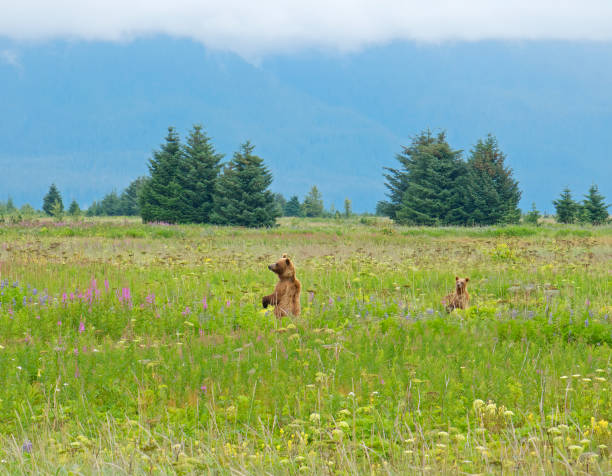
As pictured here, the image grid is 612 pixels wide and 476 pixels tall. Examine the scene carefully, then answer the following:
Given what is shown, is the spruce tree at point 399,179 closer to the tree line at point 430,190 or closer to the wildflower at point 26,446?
the tree line at point 430,190

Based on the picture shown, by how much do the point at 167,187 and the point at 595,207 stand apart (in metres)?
32.3

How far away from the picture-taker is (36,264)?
1405 centimetres

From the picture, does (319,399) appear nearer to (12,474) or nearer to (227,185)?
(12,474)

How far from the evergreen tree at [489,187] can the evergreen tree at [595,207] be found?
198 inches

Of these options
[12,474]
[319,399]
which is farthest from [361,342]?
[12,474]

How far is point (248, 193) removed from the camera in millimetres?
Result: 41844

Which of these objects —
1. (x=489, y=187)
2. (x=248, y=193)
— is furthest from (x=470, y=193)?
(x=248, y=193)

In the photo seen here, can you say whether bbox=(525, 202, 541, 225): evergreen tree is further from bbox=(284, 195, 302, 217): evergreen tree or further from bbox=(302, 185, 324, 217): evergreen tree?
bbox=(284, 195, 302, 217): evergreen tree

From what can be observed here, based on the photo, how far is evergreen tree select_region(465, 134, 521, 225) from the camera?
147 ft

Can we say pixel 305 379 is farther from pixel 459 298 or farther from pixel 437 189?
pixel 437 189

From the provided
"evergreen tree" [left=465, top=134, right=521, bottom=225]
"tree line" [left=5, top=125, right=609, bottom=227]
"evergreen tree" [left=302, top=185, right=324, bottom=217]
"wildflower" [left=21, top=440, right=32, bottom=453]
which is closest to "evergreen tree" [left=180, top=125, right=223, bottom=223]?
"tree line" [left=5, top=125, right=609, bottom=227]

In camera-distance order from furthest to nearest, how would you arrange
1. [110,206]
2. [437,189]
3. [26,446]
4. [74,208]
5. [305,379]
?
[110,206]
[74,208]
[437,189]
[305,379]
[26,446]

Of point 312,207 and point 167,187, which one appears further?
point 312,207

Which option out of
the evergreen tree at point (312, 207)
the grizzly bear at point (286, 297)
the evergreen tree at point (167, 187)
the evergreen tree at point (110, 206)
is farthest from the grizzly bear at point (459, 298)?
the evergreen tree at point (110, 206)
